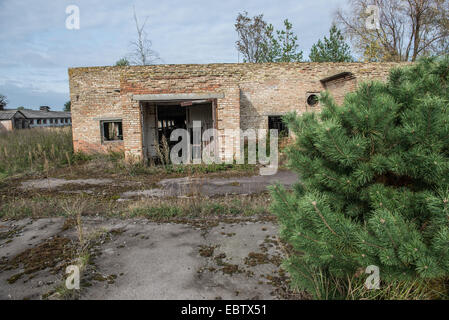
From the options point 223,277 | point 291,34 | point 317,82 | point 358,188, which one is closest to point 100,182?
point 223,277

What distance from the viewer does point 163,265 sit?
2.79 meters

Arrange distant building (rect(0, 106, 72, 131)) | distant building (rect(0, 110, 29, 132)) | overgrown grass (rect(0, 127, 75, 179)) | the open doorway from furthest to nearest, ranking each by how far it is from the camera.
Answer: distant building (rect(0, 106, 72, 131))
distant building (rect(0, 110, 29, 132))
the open doorway
overgrown grass (rect(0, 127, 75, 179))

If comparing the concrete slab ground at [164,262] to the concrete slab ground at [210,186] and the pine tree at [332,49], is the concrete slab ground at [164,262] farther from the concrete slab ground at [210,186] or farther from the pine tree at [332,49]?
the pine tree at [332,49]

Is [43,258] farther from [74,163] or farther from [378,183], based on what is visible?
[74,163]

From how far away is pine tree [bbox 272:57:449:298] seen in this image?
1487 mm

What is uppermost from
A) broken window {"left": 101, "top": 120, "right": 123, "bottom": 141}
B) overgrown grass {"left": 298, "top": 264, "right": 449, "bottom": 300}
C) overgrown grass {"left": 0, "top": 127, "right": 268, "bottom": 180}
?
broken window {"left": 101, "top": 120, "right": 123, "bottom": 141}

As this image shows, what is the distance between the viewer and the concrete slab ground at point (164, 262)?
2.34 m

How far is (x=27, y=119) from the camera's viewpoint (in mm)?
40406

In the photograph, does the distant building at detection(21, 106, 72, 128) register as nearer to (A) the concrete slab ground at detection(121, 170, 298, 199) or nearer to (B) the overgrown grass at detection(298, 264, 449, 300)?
(A) the concrete slab ground at detection(121, 170, 298, 199)

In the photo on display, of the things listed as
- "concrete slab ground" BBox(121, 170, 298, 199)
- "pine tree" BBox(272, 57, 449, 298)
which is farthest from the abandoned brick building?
"pine tree" BBox(272, 57, 449, 298)

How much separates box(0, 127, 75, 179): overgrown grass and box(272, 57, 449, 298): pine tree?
8.47 metres

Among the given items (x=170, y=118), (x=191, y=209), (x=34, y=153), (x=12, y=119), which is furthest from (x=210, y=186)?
(x=12, y=119)
